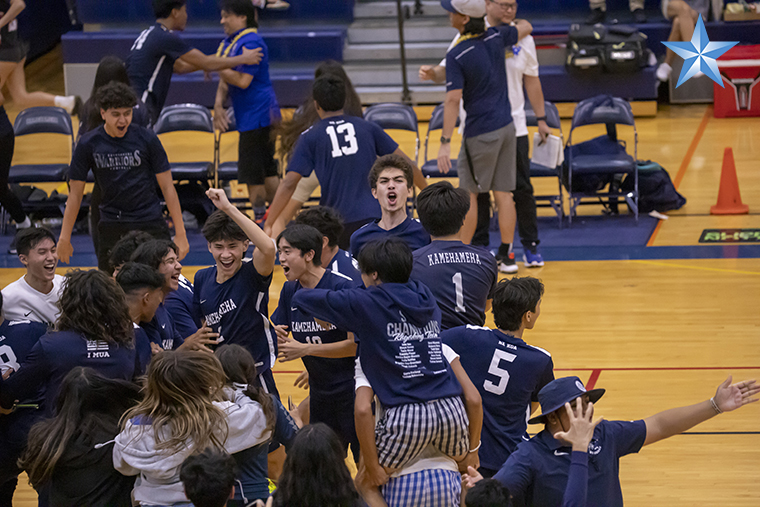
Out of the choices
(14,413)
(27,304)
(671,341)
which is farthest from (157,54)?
(671,341)

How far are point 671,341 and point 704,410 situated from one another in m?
3.24

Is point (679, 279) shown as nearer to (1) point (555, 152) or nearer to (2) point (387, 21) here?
(1) point (555, 152)

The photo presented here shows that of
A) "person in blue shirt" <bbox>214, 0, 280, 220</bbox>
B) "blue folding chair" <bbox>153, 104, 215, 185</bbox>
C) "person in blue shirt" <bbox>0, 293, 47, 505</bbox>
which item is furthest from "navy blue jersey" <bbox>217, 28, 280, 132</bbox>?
"person in blue shirt" <bbox>0, 293, 47, 505</bbox>


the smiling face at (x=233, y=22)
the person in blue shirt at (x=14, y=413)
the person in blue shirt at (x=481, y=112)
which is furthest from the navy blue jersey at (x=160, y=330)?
the smiling face at (x=233, y=22)

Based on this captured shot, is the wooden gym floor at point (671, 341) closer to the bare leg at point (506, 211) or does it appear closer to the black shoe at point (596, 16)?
the bare leg at point (506, 211)

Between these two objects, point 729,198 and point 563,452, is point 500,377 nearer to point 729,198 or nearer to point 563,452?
point 563,452

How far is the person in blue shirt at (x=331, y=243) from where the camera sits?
397 centimetres

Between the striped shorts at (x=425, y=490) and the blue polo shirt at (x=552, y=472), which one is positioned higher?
the blue polo shirt at (x=552, y=472)

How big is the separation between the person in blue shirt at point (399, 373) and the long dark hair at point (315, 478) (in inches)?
18.5

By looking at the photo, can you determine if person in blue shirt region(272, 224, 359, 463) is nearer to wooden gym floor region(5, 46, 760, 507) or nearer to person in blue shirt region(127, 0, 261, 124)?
wooden gym floor region(5, 46, 760, 507)

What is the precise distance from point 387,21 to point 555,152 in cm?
687

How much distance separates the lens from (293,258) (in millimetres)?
3686

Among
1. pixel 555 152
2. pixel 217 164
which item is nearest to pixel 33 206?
pixel 217 164

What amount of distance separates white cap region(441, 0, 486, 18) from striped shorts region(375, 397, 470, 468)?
167 inches
